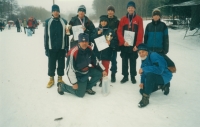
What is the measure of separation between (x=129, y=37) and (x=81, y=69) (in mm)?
1520

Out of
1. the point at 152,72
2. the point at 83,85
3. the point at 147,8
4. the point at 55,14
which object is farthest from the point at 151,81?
the point at 147,8

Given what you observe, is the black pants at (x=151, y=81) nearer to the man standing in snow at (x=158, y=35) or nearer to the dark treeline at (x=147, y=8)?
the man standing in snow at (x=158, y=35)

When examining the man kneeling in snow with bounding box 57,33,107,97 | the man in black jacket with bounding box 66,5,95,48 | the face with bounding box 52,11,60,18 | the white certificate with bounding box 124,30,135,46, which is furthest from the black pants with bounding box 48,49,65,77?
the white certificate with bounding box 124,30,135,46

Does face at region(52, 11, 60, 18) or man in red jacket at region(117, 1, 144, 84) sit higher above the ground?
face at region(52, 11, 60, 18)

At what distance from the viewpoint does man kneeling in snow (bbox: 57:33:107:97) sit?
12.8 feet

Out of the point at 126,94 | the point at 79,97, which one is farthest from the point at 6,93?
the point at 126,94

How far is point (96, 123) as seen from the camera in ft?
10.3

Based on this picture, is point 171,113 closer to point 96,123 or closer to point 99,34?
point 96,123

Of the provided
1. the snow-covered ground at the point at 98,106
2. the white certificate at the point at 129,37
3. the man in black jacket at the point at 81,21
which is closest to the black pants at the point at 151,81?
the snow-covered ground at the point at 98,106

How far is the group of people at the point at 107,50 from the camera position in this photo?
3838 millimetres

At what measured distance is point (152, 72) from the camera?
3.72m

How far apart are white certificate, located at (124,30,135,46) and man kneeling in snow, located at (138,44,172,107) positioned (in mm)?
769

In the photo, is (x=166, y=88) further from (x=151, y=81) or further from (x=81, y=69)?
(x=81, y=69)

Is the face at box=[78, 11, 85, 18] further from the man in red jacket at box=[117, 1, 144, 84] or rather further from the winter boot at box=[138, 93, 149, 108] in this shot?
the winter boot at box=[138, 93, 149, 108]
